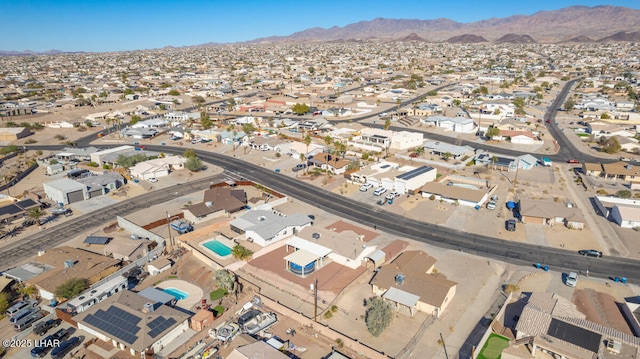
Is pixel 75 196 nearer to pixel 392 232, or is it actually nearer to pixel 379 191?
pixel 379 191

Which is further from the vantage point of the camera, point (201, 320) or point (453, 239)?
point (453, 239)

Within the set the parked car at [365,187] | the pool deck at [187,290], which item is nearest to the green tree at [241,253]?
the pool deck at [187,290]

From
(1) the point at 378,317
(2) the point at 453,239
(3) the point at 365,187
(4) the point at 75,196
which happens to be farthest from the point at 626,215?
(4) the point at 75,196

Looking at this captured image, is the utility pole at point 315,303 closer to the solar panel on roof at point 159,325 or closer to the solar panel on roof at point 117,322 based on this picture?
the solar panel on roof at point 159,325

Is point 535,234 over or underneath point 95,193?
underneath

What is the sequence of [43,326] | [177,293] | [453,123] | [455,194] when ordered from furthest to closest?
1. [453,123]
2. [455,194]
3. [177,293]
4. [43,326]

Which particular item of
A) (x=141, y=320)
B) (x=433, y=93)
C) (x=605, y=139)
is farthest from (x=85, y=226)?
(x=433, y=93)

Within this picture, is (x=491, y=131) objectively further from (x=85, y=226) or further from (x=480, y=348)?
(x=85, y=226)
